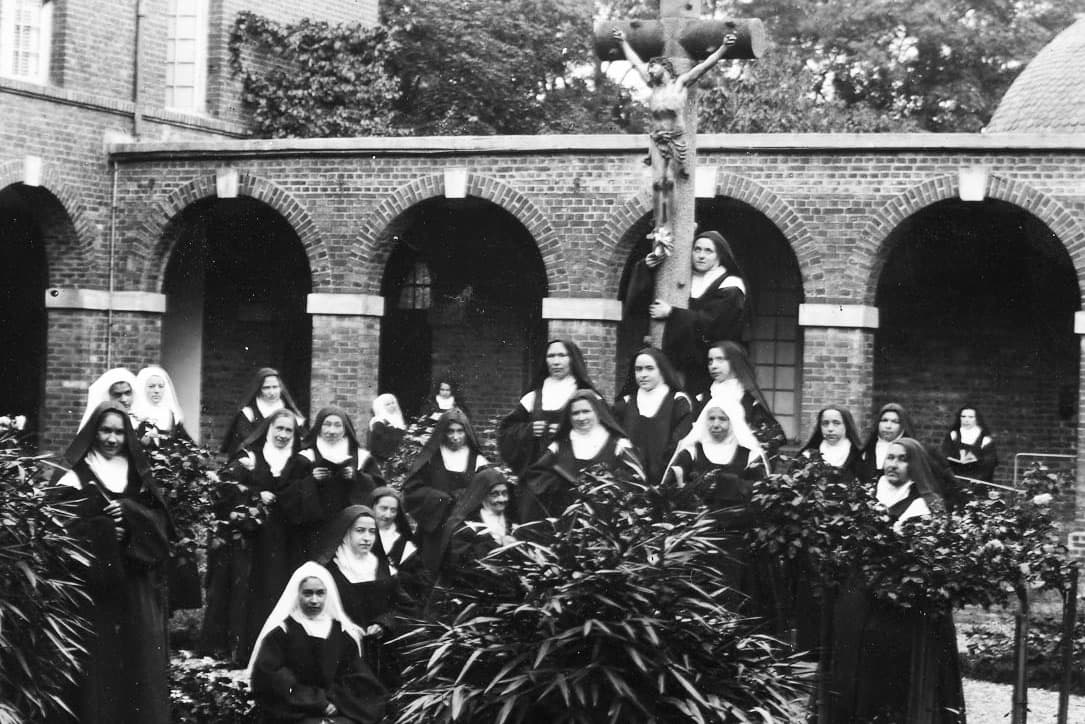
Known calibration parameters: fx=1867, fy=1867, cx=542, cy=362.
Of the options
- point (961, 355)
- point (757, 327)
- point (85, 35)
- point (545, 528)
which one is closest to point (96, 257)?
point (85, 35)

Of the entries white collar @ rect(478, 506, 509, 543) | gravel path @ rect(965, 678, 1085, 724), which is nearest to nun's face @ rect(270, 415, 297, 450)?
white collar @ rect(478, 506, 509, 543)

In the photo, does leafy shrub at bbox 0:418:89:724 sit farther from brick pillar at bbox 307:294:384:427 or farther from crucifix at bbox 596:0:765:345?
brick pillar at bbox 307:294:384:427

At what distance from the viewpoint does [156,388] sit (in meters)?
13.1

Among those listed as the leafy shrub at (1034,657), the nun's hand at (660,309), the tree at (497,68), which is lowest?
the leafy shrub at (1034,657)

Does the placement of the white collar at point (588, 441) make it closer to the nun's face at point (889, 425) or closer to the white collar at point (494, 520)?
the white collar at point (494, 520)

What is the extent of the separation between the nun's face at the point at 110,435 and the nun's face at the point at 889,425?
4922 mm

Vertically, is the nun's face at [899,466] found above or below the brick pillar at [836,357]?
below

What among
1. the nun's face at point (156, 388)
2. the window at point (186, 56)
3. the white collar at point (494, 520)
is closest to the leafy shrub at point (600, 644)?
the white collar at point (494, 520)

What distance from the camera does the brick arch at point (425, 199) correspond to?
61.1ft

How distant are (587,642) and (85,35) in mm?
15318

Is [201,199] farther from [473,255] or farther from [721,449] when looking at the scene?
[721,449]

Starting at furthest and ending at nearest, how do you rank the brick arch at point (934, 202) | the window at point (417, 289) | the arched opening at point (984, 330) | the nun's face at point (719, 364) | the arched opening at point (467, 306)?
the window at point (417, 289), the arched opening at point (467, 306), the arched opening at point (984, 330), the brick arch at point (934, 202), the nun's face at point (719, 364)

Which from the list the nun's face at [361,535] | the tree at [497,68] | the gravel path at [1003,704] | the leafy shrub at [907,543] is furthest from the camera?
the tree at [497,68]

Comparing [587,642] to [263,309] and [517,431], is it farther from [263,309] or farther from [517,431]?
[263,309]
